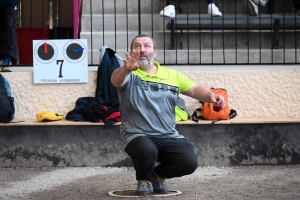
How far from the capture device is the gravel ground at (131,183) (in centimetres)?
762

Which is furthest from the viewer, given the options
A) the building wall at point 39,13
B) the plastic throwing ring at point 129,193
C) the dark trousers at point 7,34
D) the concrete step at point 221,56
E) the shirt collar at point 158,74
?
the building wall at point 39,13

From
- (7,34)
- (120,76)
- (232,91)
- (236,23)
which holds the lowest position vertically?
(232,91)

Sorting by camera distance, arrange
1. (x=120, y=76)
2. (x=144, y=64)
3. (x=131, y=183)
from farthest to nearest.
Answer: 1. (x=131, y=183)
2. (x=144, y=64)
3. (x=120, y=76)

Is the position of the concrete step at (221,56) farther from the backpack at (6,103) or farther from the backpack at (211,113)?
the backpack at (6,103)

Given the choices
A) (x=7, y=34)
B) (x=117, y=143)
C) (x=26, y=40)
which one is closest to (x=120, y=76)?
(x=117, y=143)

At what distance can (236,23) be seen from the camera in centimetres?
1120

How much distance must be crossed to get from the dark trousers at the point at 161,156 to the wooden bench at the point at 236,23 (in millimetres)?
3842

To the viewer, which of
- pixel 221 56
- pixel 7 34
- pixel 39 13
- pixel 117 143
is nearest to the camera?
pixel 117 143

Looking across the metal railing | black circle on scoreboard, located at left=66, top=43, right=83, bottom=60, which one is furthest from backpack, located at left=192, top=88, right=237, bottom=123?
black circle on scoreboard, located at left=66, top=43, right=83, bottom=60

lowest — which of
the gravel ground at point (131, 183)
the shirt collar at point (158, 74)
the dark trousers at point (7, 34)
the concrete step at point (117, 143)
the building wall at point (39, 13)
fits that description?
the gravel ground at point (131, 183)

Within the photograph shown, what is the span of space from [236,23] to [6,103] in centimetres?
363

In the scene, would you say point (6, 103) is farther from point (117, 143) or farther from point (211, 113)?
point (211, 113)

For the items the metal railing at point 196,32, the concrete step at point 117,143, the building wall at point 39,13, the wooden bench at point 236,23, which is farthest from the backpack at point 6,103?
the building wall at point 39,13

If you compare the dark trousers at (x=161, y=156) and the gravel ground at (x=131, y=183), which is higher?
the dark trousers at (x=161, y=156)
